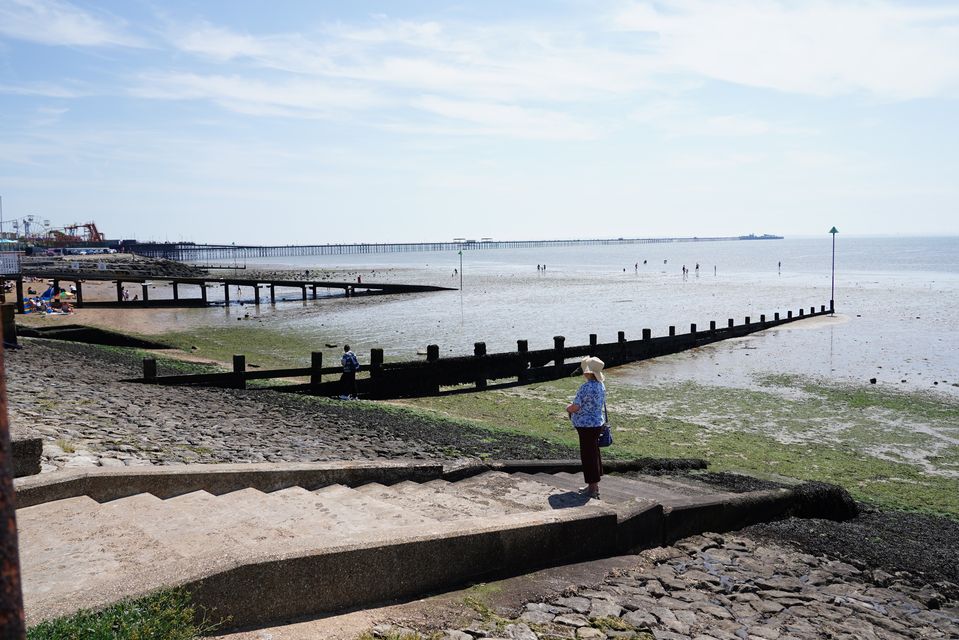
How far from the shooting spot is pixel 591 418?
8391mm

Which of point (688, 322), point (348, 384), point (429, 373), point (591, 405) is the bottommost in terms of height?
point (688, 322)

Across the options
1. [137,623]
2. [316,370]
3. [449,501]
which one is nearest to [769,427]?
[316,370]

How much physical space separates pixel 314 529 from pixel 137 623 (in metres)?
2.43

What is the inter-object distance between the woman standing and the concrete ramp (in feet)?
1.00

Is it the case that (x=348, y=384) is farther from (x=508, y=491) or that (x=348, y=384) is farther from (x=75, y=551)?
(x=75, y=551)

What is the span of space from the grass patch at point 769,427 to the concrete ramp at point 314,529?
16.3 feet

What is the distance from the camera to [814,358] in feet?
104

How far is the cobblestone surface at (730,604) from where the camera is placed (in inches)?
221

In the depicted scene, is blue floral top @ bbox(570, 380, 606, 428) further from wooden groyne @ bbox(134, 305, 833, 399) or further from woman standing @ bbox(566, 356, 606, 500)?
wooden groyne @ bbox(134, 305, 833, 399)

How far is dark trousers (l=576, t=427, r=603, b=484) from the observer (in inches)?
328

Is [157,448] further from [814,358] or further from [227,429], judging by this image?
[814,358]

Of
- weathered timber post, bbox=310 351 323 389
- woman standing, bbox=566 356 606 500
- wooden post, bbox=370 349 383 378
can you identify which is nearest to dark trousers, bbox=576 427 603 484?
woman standing, bbox=566 356 606 500

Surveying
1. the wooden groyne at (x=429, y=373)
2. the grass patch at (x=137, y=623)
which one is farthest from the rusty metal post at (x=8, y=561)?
the wooden groyne at (x=429, y=373)

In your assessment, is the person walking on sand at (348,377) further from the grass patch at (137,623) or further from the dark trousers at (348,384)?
the grass patch at (137,623)
